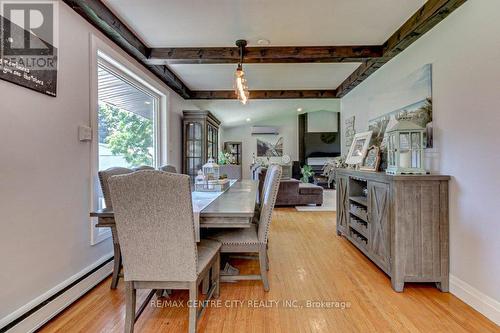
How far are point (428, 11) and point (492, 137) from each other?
1.18 meters

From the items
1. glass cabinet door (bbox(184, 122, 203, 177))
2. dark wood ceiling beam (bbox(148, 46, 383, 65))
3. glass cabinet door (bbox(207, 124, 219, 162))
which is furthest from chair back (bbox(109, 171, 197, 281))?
glass cabinet door (bbox(207, 124, 219, 162))

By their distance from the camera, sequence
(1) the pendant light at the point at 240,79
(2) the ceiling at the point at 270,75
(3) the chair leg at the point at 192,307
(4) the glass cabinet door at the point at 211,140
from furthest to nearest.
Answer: (4) the glass cabinet door at the point at 211,140
(2) the ceiling at the point at 270,75
(1) the pendant light at the point at 240,79
(3) the chair leg at the point at 192,307

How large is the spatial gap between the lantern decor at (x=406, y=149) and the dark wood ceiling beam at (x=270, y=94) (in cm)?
298

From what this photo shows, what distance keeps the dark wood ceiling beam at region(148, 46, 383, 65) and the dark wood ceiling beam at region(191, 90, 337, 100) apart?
203cm

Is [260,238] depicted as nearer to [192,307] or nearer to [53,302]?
[192,307]

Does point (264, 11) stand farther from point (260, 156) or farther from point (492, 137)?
point (260, 156)

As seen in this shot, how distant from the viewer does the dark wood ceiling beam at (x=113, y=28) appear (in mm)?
2137

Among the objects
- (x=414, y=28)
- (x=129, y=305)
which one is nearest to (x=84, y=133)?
(x=129, y=305)

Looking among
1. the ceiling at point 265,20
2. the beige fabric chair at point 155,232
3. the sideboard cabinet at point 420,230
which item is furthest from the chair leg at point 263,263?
the ceiling at point 265,20

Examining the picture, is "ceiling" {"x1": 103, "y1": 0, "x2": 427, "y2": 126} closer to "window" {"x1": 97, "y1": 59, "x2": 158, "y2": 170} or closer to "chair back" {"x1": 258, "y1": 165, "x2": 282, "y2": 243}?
"window" {"x1": 97, "y1": 59, "x2": 158, "y2": 170}

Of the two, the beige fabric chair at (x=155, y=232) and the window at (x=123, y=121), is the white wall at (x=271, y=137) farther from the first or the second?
the beige fabric chair at (x=155, y=232)

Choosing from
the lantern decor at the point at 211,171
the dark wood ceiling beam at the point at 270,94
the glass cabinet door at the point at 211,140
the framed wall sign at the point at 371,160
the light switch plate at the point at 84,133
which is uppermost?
the dark wood ceiling beam at the point at 270,94

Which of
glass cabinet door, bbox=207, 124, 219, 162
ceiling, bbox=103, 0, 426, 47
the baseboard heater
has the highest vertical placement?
ceiling, bbox=103, 0, 426, 47

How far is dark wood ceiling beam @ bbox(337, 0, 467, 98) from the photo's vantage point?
2096 millimetres
